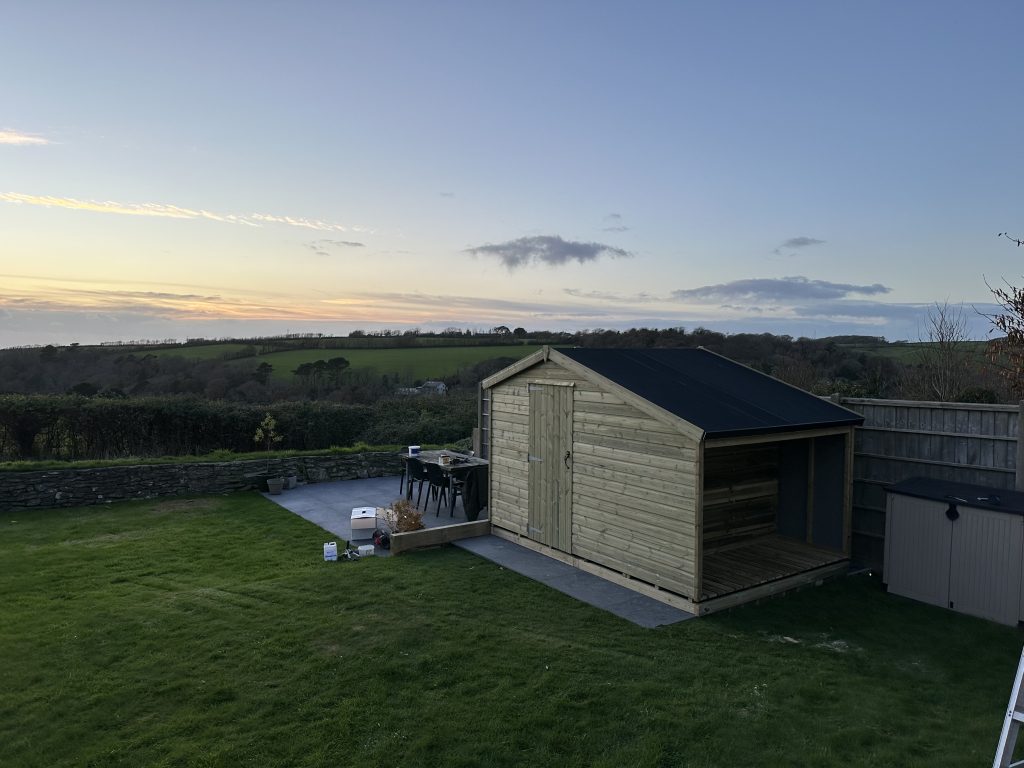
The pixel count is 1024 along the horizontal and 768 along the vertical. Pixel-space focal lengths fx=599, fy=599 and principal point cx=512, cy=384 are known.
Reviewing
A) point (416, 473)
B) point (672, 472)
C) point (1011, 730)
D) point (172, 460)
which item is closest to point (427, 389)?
point (172, 460)

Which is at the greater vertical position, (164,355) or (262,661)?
(164,355)

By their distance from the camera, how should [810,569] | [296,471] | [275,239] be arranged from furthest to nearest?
[275,239] < [296,471] < [810,569]

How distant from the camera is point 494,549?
29.0 ft

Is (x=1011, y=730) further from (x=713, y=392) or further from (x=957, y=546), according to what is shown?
(x=713, y=392)

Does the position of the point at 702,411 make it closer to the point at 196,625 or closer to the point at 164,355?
the point at 196,625

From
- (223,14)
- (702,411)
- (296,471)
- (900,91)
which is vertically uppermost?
(223,14)

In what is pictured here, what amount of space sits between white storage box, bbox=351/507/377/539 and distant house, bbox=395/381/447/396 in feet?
48.7

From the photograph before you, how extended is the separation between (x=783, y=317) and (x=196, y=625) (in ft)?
75.0

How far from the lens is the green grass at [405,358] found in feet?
95.2

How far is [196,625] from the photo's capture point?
6.12 meters

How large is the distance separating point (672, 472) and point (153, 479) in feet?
36.6

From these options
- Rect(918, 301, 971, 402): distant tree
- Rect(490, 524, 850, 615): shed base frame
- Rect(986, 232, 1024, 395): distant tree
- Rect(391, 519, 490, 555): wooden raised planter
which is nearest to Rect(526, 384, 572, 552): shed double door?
Rect(490, 524, 850, 615): shed base frame

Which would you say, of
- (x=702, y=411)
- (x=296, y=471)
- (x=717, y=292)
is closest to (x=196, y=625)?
(x=702, y=411)

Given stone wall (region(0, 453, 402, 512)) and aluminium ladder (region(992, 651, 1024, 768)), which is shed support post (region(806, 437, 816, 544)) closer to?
aluminium ladder (region(992, 651, 1024, 768))
